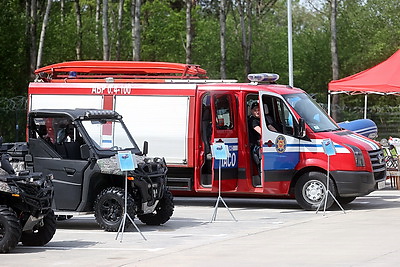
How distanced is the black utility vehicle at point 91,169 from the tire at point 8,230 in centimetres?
266

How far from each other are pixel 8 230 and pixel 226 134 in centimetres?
696

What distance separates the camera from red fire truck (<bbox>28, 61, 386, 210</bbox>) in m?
18.7

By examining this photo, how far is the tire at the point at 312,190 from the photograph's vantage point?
61.1 feet

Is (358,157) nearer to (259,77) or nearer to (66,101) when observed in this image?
(259,77)

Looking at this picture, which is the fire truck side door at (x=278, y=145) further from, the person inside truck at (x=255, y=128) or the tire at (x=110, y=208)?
the tire at (x=110, y=208)

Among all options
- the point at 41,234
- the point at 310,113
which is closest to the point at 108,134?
the point at 41,234

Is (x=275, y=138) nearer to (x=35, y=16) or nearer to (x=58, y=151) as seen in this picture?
(x=58, y=151)

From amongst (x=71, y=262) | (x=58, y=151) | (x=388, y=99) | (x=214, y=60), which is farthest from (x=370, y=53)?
(x=71, y=262)

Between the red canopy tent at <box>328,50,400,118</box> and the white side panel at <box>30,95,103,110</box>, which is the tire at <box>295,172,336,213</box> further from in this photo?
the red canopy tent at <box>328,50,400,118</box>

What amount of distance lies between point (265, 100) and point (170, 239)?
5045 millimetres

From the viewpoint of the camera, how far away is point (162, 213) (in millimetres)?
16500

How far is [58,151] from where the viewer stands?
53.4 ft

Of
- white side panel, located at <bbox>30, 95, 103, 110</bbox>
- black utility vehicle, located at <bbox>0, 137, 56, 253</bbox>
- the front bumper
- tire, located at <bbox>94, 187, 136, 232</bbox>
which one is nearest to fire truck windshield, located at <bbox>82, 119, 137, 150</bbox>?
tire, located at <bbox>94, 187, 136, 232</bbox>

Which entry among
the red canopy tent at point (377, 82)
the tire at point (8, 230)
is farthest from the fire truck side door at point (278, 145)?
the tire at point (8, 230)
